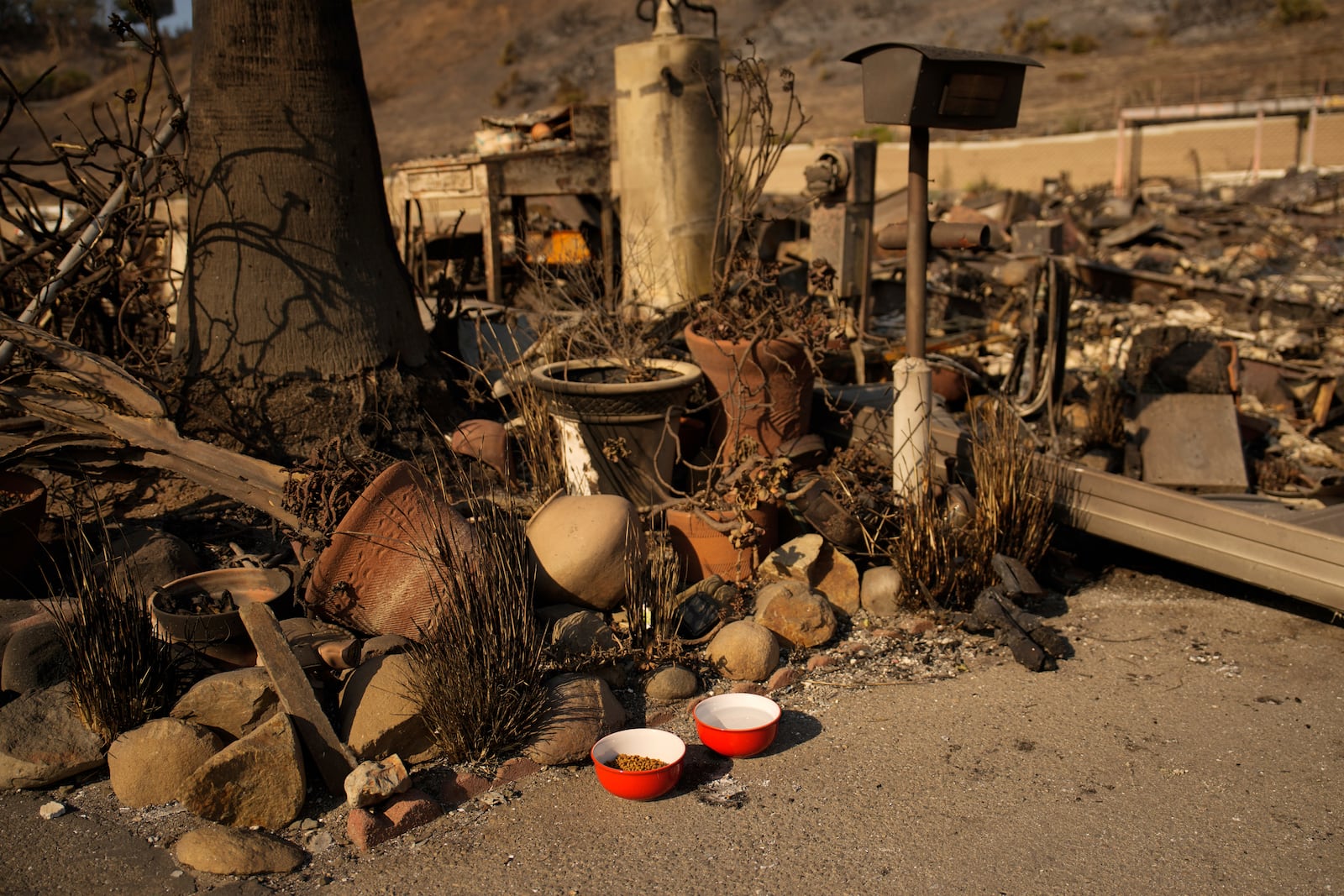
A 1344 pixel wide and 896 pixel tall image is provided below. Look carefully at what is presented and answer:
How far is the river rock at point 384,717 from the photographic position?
3252 mm

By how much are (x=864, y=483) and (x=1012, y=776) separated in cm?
181

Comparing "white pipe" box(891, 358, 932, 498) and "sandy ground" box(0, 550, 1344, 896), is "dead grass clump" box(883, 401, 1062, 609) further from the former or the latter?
"sandy ground" box(0, 550, 1344, 896)

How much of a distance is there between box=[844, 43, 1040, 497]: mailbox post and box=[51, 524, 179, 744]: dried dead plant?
2957 mm

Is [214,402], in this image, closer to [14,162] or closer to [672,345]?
[14,162]

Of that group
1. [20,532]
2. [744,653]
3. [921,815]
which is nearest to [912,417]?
[744,653]

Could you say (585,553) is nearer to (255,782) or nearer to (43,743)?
(255,782)

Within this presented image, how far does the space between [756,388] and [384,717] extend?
7.76ft

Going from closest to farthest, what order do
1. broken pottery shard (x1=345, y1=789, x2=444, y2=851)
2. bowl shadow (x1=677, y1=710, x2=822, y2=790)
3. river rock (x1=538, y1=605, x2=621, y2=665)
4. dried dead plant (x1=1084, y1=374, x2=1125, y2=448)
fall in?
broken pottery shard (x1=345, y1=789, x2=444, y2=851), bowl shadow (x1=677, y1=710, x2=822, y2=790), river rock (x1=538, y1=605, x2=621, y2=665), dried dead plant (x1=1084, y1=374, x2=1125, y2=448)

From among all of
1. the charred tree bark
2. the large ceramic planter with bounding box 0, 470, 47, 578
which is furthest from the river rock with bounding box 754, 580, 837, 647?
the large ceramic planter with bounding box 0, 470, 47, 578

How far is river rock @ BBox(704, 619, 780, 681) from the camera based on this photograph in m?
3.89

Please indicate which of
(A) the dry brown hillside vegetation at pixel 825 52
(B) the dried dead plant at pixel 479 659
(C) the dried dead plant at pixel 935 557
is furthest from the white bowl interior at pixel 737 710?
(A) the dry brown hillside vegetation at pixel 825 52

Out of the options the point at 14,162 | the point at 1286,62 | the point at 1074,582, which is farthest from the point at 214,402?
the point at 1286,62

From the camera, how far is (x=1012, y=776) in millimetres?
3254

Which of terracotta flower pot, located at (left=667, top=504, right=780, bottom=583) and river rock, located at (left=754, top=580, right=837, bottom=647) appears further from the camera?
terracotta flower pot, located at (left=667, top=504, right=780, bottom=583)
